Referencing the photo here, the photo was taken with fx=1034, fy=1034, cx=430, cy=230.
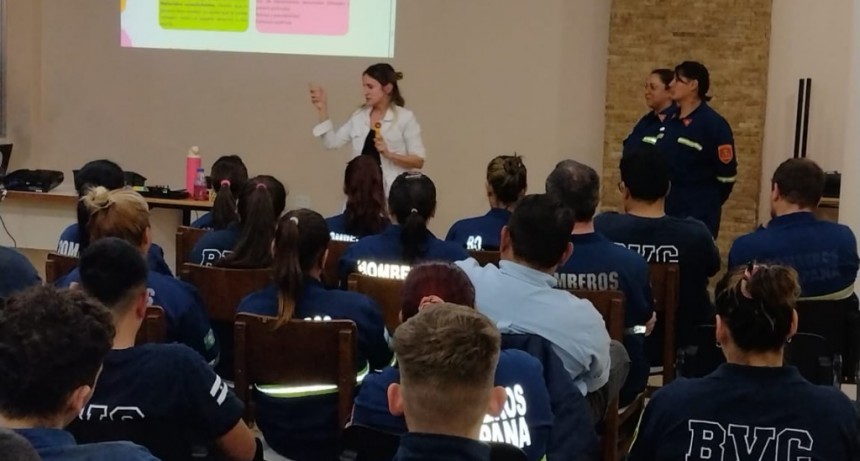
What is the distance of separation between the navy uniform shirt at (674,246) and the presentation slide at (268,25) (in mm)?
4001

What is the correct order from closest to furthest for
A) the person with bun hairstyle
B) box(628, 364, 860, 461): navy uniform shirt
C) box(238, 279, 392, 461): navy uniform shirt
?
box(628, 364, 860, 461): navy uniform shirt
box(238, 279, 392, 461): navy uniform shirt
the person with bun hairstyle

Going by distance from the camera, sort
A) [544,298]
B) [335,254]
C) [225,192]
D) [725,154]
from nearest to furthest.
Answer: [544,298]
[335,254]
[225,192]
[725,154]

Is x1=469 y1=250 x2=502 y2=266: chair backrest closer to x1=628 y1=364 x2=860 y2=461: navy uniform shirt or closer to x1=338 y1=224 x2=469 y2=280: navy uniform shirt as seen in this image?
x1=338 y1=224 x2=469 y2=280: navy uniform shirt

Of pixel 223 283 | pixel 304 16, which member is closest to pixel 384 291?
pixel 223 283

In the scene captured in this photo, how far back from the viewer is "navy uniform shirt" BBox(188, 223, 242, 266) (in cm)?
370

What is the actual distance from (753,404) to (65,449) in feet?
4.12

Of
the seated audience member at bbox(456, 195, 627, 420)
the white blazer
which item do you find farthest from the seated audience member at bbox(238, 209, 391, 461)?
the white blazer

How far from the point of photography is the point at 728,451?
200cm

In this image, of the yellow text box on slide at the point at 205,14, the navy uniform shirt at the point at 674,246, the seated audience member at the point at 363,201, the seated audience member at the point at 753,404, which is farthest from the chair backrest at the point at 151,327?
the yellow text box on slide at the point at 205,14

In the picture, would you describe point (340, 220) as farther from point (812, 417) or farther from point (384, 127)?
point (812, 417)

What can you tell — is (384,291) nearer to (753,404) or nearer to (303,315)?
(303,315)

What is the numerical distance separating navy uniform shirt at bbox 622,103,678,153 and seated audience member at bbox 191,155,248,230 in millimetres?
2149

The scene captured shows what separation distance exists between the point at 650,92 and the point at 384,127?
151cm

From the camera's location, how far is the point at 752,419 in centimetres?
199
